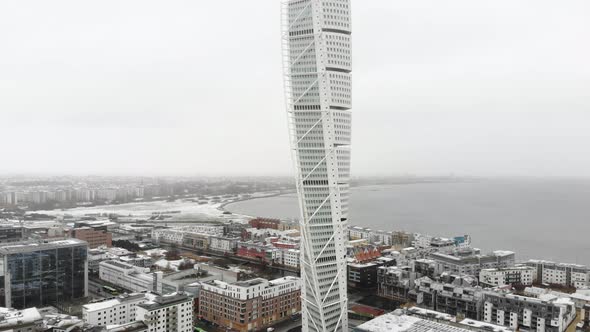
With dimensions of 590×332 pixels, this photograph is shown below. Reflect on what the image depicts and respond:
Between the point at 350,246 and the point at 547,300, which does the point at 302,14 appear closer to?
the point at 547,300

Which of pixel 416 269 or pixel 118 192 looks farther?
pixel 118 192

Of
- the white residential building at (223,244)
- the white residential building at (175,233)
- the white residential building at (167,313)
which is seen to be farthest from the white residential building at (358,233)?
the white residential building at (167,313)

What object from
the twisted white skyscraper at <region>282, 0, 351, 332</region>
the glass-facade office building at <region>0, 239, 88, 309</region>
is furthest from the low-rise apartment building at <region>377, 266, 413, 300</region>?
the glass-facade office building at <region>0, 239, 88, 309</region>

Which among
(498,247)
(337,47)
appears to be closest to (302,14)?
(337,47)

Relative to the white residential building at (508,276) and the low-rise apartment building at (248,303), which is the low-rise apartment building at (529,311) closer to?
the white residential building at (508,276)

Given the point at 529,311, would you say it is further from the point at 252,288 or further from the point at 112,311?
the point at 112,311
